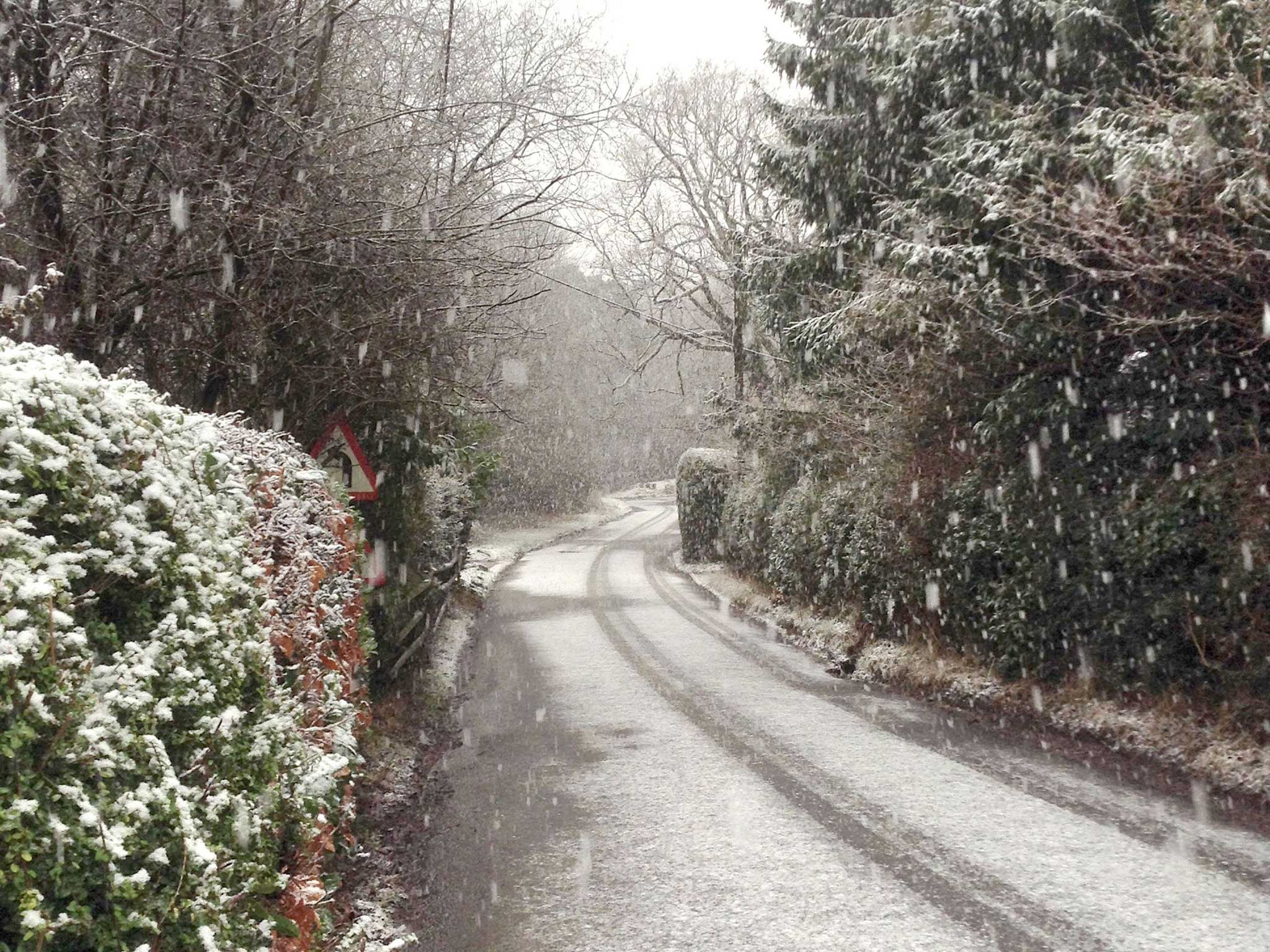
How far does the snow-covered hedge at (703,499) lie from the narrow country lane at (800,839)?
53.5 feet

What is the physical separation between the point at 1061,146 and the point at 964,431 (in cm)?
352

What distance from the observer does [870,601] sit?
1364 centimetres

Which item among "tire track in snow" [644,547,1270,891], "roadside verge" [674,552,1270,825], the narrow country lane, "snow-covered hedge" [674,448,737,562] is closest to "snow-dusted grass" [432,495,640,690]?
the narrow country lane

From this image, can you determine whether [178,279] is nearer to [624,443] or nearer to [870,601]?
[870,601]

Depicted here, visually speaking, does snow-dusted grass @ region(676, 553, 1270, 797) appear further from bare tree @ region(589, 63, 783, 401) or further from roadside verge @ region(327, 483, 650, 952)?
bare tree @ region(589, 63, 783, 401)

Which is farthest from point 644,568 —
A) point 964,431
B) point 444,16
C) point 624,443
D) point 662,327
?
point 624,443

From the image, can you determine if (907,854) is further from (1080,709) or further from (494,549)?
(494,549)

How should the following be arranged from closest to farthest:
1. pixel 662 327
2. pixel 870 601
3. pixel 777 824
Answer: pixel 777 824 < pixel 870 601 < pixel 662 327

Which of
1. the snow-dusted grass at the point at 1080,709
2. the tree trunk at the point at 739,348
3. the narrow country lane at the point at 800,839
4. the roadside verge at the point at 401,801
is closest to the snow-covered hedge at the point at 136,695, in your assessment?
the roadside verge at the point at 401,801

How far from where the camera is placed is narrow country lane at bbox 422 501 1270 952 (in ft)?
16.9

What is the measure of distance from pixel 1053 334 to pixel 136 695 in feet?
30.4

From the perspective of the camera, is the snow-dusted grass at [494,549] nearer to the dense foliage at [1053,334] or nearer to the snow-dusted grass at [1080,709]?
the snow-dusted grass at [1080,709]

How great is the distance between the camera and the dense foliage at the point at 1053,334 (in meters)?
7.57

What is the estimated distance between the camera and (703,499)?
28.5 m
